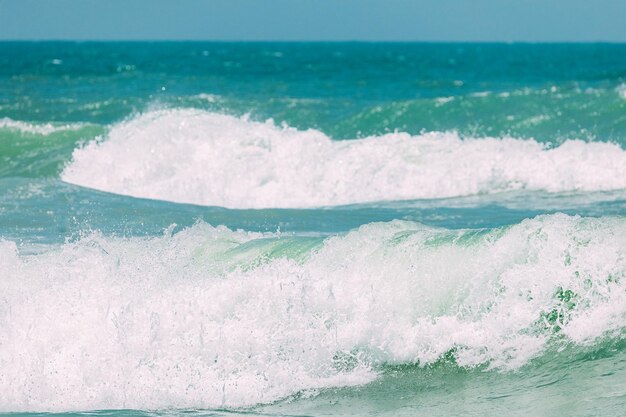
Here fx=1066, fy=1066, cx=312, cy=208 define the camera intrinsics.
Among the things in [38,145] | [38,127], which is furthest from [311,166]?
[38,127]

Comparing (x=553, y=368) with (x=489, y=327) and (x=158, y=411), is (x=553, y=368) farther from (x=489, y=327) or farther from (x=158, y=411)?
(x=158, y=411)

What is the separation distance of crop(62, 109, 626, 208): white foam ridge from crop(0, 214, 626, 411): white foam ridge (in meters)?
7.27

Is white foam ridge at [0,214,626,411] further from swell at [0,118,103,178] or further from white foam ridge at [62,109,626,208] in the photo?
swell at [0,118,103,178]

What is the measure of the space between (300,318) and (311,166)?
951cm

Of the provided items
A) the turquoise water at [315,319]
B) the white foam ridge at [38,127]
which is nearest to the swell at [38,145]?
the white foam ridge at [38,127]

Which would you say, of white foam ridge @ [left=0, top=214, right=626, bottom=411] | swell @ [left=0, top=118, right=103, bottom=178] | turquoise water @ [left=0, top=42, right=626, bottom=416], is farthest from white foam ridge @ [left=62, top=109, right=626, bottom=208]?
white foam ridge @ [left=0, top=214, right=626, bottom=411]

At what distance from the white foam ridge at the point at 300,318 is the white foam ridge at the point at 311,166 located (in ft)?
23.8

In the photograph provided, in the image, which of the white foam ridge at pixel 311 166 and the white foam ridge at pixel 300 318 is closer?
the white foam ridge at pixel 300 318

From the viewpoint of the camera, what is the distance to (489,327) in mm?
6707

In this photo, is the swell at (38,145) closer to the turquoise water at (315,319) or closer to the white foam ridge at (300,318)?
the turquoise water at (315,319)

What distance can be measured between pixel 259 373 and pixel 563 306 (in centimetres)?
196

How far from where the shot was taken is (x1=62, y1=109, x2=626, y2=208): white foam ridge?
15.0m

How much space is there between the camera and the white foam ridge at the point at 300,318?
656 centimetres

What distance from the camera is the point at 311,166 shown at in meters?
16.3
